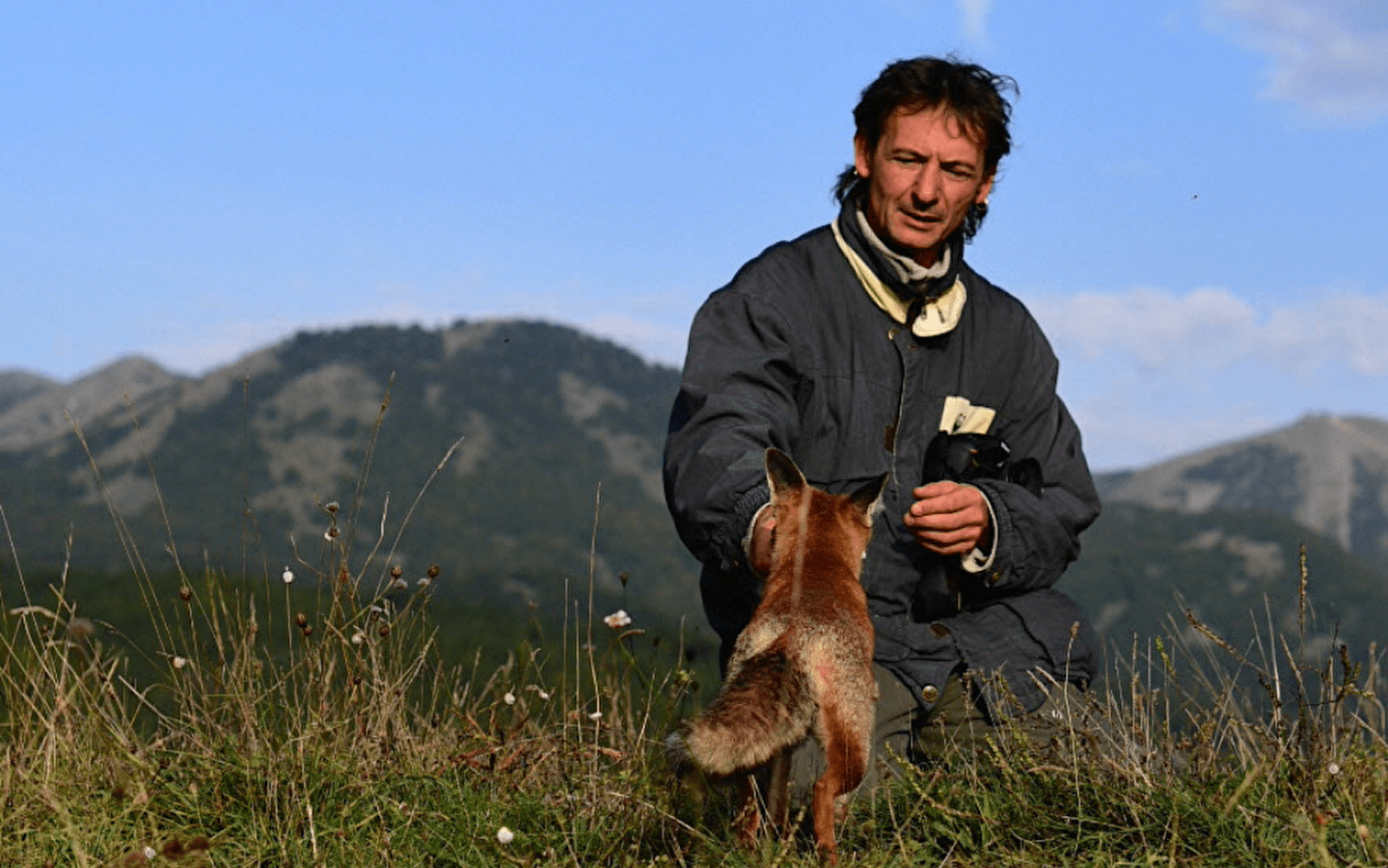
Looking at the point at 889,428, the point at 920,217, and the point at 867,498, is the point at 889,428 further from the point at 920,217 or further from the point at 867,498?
the point at 867,498

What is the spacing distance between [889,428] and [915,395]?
21 centimetres

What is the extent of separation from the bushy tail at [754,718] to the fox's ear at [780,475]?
376mm

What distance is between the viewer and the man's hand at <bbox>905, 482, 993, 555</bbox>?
392cm

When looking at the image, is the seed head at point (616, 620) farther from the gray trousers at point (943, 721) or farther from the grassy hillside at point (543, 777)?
the gray trousers at point (943, 721)

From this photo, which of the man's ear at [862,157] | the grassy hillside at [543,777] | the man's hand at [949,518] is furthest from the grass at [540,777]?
the man's ear at [862,157]

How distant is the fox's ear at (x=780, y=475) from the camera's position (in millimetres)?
3084

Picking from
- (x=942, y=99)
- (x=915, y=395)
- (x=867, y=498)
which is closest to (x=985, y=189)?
(x=942, y=99)

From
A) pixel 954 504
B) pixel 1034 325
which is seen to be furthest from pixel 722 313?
pixel 1034 325

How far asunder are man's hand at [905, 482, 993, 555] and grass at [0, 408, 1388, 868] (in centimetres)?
68

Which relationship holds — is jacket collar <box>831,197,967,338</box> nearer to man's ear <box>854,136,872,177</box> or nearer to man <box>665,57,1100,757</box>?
man <box>665,57,1100,757</box>

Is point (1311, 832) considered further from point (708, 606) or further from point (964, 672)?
point (708, 606)

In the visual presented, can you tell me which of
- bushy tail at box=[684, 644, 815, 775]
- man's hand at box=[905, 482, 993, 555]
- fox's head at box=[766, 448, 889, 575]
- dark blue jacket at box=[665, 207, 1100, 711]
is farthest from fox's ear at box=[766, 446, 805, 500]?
dark blue jacket at box=[665, 207, 1100, 711]

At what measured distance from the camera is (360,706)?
16.0ft

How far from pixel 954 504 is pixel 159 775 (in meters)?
2.75
